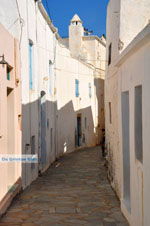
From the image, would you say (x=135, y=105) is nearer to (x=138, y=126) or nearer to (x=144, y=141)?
(x=138, y=126)

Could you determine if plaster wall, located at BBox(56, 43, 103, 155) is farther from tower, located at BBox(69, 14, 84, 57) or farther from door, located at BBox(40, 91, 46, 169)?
door, located at BBox(40, 91, 46, 169)

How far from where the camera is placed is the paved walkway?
7.86 metres

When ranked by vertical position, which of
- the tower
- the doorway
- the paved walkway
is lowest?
the paved walkway

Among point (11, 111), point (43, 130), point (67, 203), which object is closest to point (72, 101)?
point (43, 130)

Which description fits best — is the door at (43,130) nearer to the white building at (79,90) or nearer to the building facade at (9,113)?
the white building at (79,90)

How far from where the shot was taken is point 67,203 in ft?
30.8

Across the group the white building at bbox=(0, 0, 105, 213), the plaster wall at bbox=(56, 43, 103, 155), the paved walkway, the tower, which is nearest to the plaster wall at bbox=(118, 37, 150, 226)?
the paved walkway

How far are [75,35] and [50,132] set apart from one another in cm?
1506

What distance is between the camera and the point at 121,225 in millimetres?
7617

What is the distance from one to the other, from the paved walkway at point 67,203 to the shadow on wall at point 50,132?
0.87m

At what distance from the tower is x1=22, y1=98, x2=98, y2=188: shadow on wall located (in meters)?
5.39

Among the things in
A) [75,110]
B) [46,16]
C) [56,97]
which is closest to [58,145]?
[56,97]

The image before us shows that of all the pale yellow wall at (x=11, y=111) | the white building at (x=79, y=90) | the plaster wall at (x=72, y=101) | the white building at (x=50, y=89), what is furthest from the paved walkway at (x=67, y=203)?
the white building at (x=79, y=90)

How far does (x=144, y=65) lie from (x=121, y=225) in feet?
12.1
